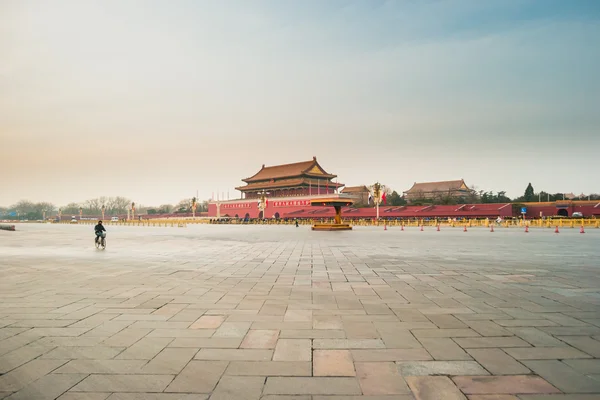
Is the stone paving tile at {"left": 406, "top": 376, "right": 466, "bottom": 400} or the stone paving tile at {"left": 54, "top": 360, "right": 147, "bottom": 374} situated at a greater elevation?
the stone paving tile at {"left": 54, "top": 360, "right": 147, "bottom": 374}

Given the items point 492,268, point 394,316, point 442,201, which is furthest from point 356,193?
point 394,316

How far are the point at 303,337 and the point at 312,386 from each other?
91cm

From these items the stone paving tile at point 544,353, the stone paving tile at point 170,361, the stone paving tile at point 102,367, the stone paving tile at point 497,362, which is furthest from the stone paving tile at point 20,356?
the stone paving tile at point 544,353

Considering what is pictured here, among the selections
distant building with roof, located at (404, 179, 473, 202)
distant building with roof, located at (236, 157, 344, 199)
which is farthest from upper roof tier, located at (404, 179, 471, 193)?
distant building with roof, located at (236, 157, 344, 199)

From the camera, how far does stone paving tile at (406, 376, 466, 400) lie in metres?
2.06

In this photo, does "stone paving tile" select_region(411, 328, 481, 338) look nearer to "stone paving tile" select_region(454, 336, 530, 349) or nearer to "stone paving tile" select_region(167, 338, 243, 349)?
"stone paving tile" select_region(454, 336, 530, 349)

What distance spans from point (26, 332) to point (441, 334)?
11.7 feet

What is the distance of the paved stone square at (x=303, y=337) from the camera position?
7.25 ft

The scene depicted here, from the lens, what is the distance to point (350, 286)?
17.6 ft

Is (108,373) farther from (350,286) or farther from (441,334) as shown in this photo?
(350,286)

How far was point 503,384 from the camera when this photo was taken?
2.21 m

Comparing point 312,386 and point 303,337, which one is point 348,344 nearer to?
point 303,337

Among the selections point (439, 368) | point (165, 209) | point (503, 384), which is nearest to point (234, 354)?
point (439, 368)

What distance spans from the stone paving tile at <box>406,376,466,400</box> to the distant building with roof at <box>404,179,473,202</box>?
61840 millimetres
